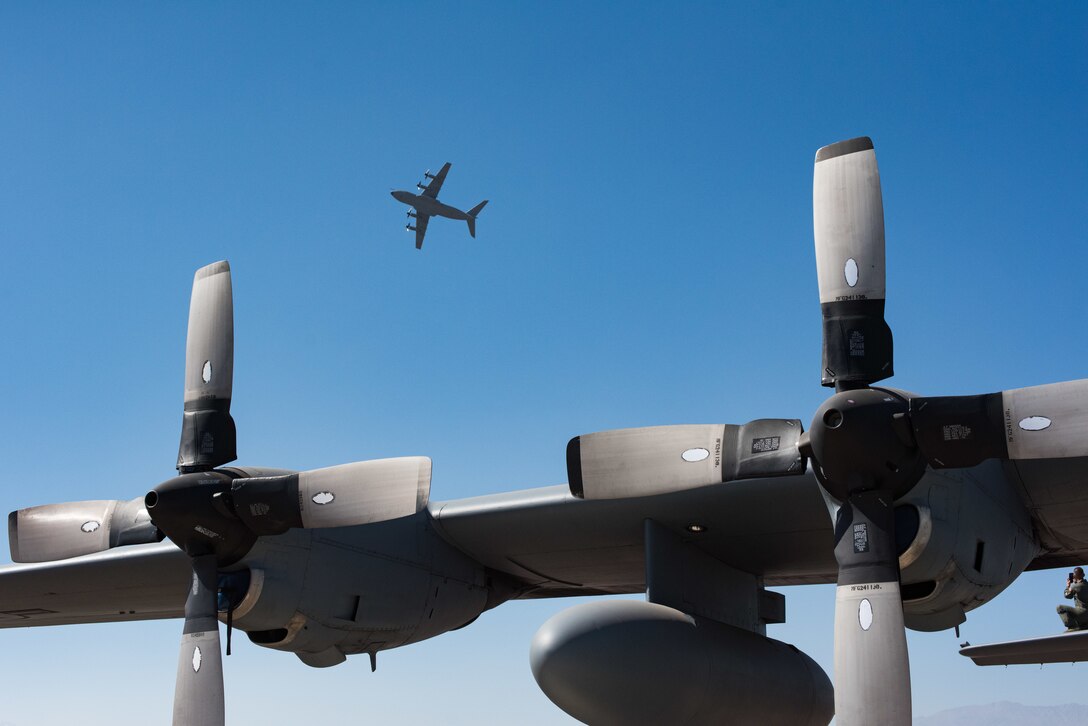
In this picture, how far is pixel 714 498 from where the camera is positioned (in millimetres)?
10805

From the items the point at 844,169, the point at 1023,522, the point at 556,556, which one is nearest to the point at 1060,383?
the point at 844,169

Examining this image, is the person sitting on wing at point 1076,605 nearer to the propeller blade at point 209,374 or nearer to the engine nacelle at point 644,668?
the engine nacelle at point 644,668

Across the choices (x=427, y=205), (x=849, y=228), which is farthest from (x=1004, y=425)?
(x=427, y=205)

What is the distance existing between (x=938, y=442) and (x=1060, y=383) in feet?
2.77

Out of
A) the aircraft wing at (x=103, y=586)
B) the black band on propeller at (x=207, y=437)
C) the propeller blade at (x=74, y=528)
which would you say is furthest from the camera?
the aircraft wing at (x=103, y=586)

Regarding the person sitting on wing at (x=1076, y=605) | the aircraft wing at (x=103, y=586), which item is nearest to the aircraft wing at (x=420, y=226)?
the aircraft wing at (x=103, y=586)

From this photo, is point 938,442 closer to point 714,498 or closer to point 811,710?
point 714,498

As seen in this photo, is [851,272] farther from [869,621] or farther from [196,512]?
[196,512]

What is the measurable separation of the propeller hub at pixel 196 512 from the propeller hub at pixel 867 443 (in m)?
5.33

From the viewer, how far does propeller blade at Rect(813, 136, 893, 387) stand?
26.7 feet

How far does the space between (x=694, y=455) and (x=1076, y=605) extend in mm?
6480

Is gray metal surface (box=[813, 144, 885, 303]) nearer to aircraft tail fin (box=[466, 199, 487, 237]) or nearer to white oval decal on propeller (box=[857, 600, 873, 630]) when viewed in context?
white oval decal on propeller (box=[857, 600, 873, 630])

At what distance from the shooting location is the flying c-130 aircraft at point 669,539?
771 centimetres

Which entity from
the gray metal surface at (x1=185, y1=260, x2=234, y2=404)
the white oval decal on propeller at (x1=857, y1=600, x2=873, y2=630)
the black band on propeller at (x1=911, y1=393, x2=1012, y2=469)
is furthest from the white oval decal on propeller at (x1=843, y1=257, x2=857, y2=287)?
the gray metal surface at (x1=185, y1=260, x2=234, y2=404)
